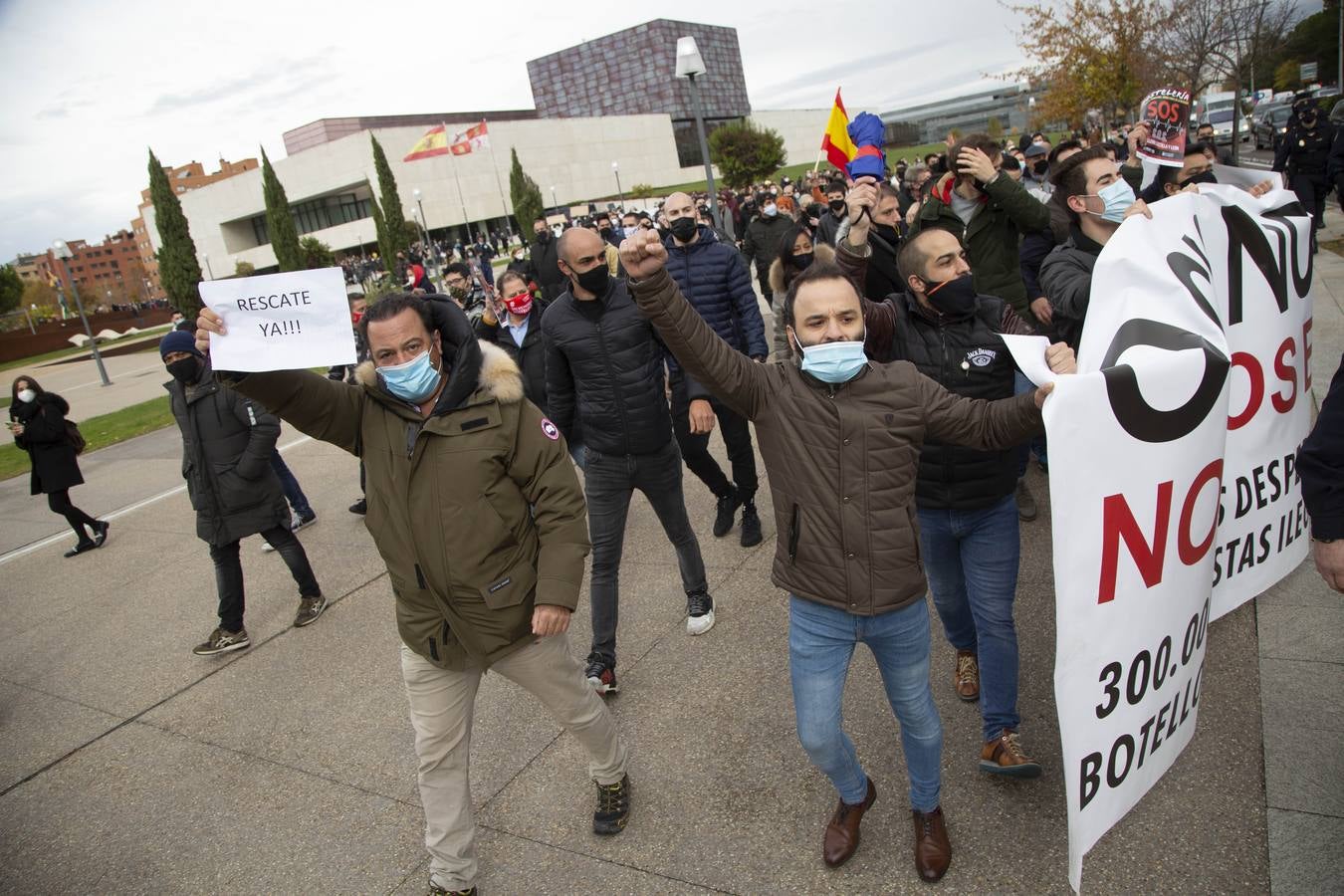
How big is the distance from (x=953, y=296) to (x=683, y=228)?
2.75m

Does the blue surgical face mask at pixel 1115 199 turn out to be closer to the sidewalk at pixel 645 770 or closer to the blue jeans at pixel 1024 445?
the blue jeans at pixel 1024 445

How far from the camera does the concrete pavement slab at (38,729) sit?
14.3ft

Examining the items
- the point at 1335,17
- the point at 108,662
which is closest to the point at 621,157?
the point at 1335,17

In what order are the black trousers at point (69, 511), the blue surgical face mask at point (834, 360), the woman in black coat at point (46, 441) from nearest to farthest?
the blue surgical face mask at point (834, 360), the woman in black coat at point (46, 441), the black trousers at point (69, 511)

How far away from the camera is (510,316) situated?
19.6ft

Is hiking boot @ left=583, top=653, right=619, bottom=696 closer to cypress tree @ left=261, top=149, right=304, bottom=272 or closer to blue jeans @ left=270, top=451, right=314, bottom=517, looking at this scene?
blue jeans @ left=270, top=451, right=314, bottom=517

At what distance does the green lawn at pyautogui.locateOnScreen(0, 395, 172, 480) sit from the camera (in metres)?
13.2

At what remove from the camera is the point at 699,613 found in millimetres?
4398

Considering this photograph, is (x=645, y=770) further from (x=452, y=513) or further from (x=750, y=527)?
(x=750, y=527)

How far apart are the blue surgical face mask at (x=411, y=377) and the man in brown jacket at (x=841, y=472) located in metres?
0.77

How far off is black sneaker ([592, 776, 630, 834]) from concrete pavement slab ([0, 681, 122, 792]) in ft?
10.5

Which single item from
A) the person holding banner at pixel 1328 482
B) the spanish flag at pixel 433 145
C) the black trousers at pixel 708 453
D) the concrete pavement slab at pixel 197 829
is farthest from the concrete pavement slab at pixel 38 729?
the spanish flag at pixel 433 145

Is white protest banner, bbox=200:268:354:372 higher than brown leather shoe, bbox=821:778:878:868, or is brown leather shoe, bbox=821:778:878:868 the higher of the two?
white protest banner, bbox=200:268:354:372

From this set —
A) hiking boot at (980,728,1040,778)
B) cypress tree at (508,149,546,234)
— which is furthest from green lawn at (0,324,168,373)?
hiking boot at (980,728,1040,778)
